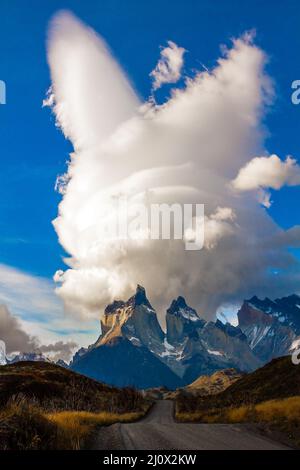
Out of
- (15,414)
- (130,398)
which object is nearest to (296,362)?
(130,398)

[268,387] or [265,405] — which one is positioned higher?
[268,387]

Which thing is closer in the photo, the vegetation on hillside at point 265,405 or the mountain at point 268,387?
the vegetation on hillside at point 265,405

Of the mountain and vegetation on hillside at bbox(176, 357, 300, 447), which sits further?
the mountain

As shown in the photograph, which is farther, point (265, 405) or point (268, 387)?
point (268, 387)
